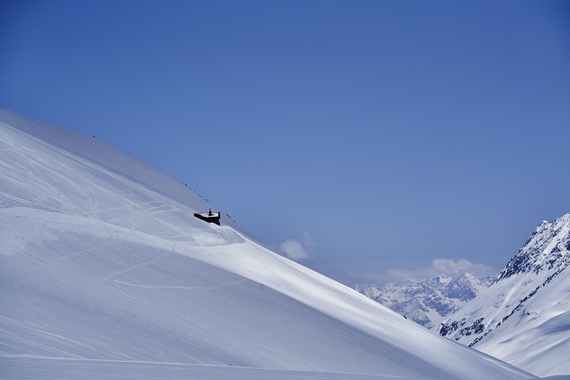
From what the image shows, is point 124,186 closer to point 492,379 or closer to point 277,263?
point 277,263

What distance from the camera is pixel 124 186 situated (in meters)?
34.9

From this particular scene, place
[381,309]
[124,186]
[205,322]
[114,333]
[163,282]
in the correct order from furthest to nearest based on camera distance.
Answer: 1. [381,309]
2. [124,186]
3. [163,282]
4. [205,322]
5. [114,333]

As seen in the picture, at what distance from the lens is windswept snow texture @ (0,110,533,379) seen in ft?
52.3

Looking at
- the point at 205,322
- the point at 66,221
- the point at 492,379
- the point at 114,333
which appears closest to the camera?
the point at 114,333

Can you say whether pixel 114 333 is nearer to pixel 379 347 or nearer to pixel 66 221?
pixel 66 221

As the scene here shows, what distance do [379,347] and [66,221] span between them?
15309mm

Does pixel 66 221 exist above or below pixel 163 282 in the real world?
above

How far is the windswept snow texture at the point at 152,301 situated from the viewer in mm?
15953

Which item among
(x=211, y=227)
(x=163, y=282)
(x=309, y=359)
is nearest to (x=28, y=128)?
(x=211, y=227)

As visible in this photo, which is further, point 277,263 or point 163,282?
point 277,263

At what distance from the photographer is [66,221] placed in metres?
25.5

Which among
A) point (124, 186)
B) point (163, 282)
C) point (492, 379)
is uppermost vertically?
point (124, 186)

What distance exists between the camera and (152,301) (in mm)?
21578

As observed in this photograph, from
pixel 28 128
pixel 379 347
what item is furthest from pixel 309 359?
pixel 28 128
